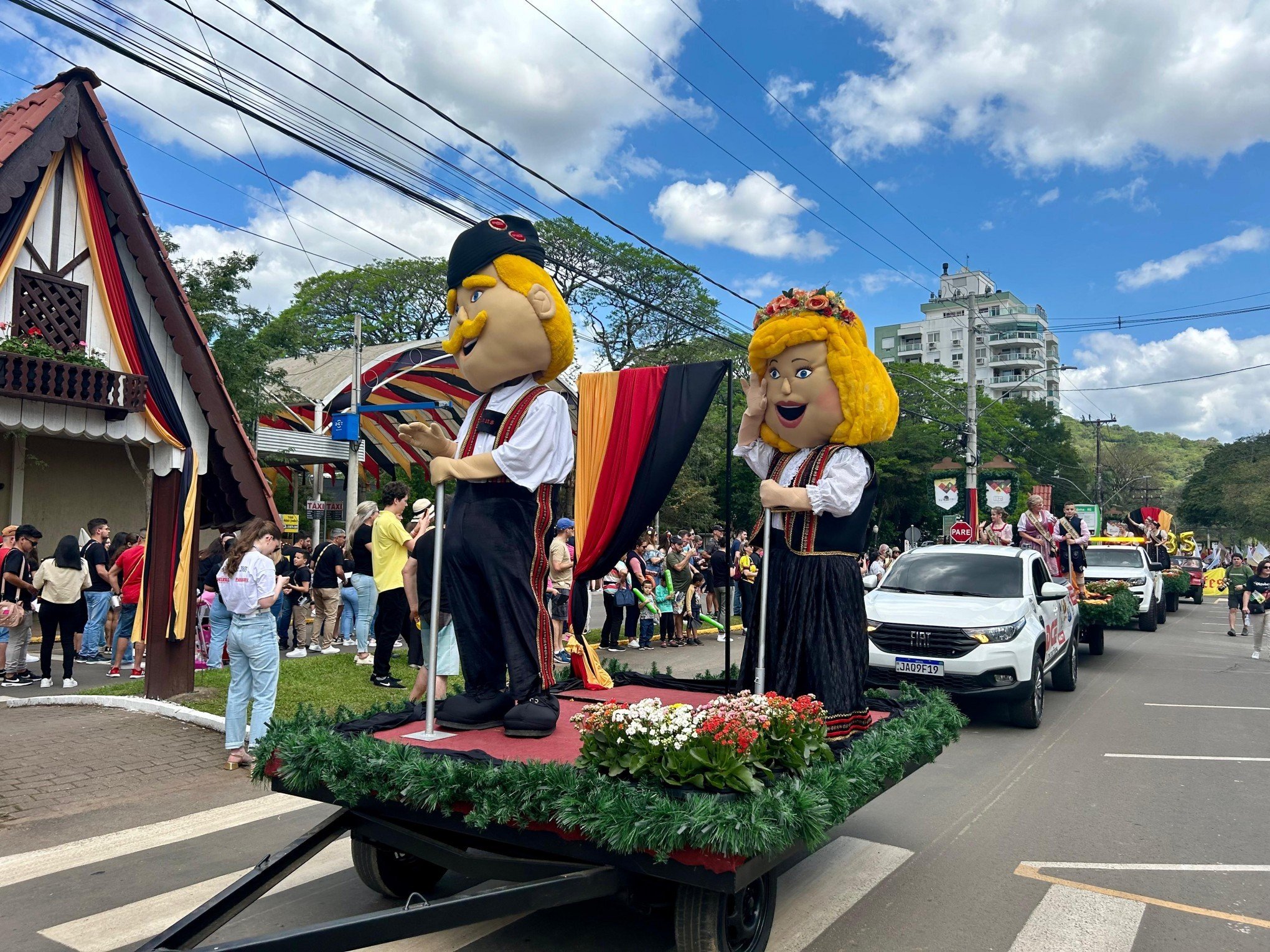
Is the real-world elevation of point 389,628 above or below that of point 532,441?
below

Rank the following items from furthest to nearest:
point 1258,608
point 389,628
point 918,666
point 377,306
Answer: point 377,306 → point 1258,608 → point 389,628 → point 918,666

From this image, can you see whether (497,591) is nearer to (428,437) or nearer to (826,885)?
(428,437)

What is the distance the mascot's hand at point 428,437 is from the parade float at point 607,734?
15 millimetres

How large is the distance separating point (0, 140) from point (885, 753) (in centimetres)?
805

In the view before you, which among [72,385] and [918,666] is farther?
[918,666]

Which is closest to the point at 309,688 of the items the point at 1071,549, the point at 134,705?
the point at 134,705

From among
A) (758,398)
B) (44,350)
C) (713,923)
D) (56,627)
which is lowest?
(713,923)

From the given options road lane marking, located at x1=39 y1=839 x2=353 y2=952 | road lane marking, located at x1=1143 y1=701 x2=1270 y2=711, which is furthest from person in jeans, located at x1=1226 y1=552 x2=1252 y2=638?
road lane marking, located at x1=39 y1=839 x2=353 y2=952

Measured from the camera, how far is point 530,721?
432 centimetres

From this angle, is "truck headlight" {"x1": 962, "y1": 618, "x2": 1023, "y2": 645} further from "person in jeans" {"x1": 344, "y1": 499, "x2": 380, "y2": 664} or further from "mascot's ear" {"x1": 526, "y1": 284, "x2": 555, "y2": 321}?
"person in jeans" {"x1": 344, "y1": 499, "x2": 380, "y2": 664}

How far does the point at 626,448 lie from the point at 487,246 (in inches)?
56.5

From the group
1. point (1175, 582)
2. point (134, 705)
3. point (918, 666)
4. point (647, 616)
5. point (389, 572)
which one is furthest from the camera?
point (1175, 582)

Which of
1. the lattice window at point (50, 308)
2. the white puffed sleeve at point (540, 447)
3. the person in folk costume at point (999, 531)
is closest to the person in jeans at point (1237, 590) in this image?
the person in folk costume at point (999, 531)

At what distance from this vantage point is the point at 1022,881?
189 inches
